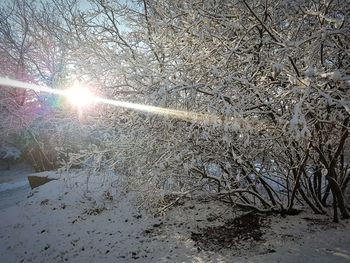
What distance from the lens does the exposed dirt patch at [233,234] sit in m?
5.41

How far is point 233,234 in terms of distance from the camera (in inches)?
231

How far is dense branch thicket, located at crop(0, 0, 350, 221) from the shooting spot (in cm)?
348

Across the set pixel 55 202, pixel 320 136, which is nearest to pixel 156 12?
pixel 320 136

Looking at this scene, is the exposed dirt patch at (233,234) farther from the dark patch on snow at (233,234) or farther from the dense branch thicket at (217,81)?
the dense branch thicket at (217,81)

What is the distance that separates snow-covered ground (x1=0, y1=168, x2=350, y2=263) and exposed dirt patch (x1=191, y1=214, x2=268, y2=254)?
39 mm

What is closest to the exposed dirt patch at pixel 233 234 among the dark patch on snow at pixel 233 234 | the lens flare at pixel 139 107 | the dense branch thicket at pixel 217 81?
the dark patch on snow at pixel 233 234

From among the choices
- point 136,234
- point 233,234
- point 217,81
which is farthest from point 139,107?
point 136,234

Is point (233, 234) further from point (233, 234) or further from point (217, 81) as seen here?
point (217, 81)

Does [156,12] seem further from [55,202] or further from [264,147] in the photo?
[55,202]

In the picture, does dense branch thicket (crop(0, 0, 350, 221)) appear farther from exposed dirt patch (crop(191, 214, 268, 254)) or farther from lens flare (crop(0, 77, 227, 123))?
exposed dirt patch (crop(191, 214, 268, 254))

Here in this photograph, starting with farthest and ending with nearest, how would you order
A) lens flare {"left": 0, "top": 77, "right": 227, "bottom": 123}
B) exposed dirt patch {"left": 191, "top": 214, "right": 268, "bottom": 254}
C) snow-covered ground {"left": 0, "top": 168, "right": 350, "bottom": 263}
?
exposed dirt patch {"left": 191, "top": 214, "right": 268, "bottom": 254} < snow-covered ground {"left": 0, "top": 168, "right": 350, "bottom": 263} < lens flare {"left": 0, "top": 77, "right": 227, "bottom": 123}

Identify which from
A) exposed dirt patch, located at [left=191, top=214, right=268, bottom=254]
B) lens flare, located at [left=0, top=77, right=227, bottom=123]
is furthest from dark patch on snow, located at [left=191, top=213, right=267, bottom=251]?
lens flare, located at [left=0, top=77, right=227, bottom=123]

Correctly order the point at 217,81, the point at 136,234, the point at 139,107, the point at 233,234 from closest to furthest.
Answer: the point at 217,81 < the point at 139,107 < the point at 233,234 < the point at 136,234

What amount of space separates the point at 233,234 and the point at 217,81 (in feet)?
11.4
